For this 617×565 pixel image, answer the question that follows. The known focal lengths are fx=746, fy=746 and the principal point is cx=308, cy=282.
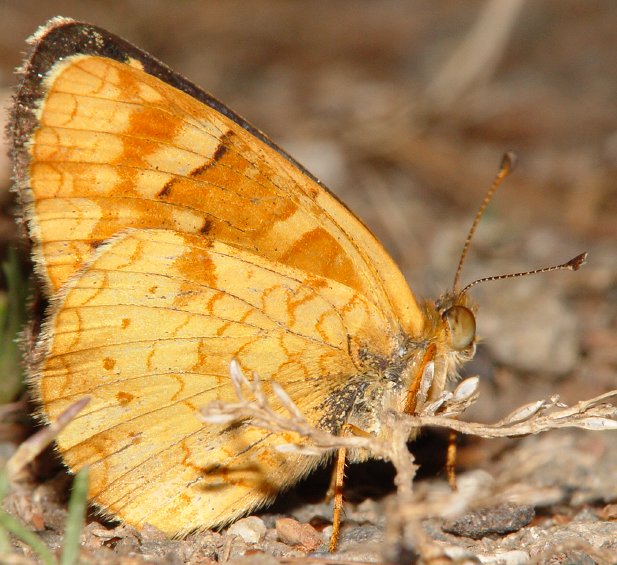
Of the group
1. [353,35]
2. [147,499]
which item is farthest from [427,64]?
[147,499]

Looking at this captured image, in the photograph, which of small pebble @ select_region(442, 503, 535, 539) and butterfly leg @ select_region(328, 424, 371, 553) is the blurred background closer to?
small pebble @ select_region(442, 503, 535, 539)

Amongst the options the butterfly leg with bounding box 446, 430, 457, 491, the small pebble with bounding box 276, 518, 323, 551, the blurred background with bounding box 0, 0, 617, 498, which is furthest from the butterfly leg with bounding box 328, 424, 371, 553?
the blurred background with bounding box 0, 0, 617, 498

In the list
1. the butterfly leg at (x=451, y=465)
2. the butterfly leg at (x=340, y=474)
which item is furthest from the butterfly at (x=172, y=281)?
the butterfly leg at (x=451, y=465)

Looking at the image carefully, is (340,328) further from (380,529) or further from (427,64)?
(427,64)

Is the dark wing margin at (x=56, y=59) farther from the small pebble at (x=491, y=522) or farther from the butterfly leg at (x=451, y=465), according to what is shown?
the small pebble at (x=491, y=522)

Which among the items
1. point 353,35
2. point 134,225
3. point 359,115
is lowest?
point 134,225

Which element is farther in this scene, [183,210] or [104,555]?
[183,210]
